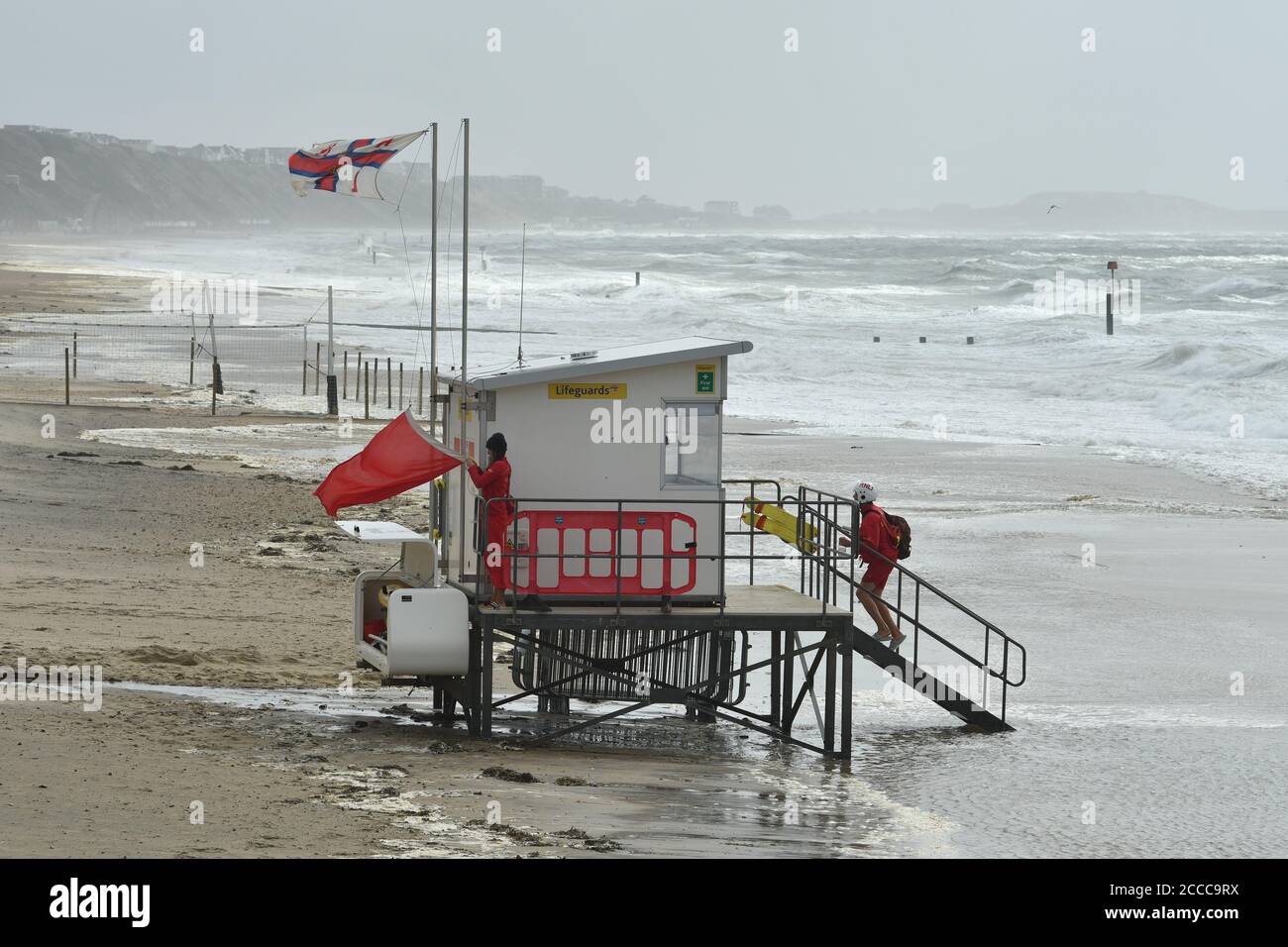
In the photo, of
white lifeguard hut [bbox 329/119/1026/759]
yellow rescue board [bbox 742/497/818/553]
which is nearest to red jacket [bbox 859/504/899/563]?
yellow rescue board [bbox 742/497/818/553]

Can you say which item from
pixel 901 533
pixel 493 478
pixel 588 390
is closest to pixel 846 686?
pixel 901 533

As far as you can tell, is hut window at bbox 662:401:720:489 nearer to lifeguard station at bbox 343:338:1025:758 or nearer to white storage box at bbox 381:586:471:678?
lifeguard station at bbox 343:338:1025:758

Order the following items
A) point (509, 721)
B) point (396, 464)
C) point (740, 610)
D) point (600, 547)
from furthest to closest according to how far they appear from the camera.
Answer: point (509, 721)
point (740, 610)
point (600, 547)
point (396, 464)

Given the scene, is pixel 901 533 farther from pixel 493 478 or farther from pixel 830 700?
pixel 493 478

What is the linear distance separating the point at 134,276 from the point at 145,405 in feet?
253

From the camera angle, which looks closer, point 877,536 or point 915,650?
point 915,650

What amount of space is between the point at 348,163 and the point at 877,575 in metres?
6.13

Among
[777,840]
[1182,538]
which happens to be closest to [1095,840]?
[777,840]

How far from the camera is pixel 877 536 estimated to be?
49.8ft

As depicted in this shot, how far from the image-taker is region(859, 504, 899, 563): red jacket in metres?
15.1

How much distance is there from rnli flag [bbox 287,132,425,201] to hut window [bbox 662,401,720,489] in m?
3.20

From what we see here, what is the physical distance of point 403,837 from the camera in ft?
32.7

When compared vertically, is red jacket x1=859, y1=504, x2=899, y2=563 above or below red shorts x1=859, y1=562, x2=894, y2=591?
above
